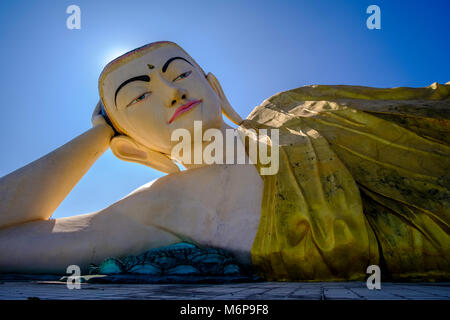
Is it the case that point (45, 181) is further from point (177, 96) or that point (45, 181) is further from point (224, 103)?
point (224, 103)

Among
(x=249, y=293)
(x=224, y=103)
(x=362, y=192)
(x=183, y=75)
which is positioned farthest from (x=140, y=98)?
(x=249, y=293)

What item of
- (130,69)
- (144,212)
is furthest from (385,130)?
(130,69)

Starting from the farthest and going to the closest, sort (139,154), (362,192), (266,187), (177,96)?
(139,154), (177,96), (266,187), (362,192)

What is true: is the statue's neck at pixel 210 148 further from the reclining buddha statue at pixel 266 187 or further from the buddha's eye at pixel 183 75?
the buddha's eye at pixel 183 75

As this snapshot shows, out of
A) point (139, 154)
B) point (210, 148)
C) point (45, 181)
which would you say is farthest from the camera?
point (139, 154)

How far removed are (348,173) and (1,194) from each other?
271 cm

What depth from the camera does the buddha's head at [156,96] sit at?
9.29ft

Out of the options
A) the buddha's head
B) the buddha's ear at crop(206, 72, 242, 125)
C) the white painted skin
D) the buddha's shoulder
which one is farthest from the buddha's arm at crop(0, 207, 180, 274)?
the buddha's ear at crop(206, 72, 242, 125)

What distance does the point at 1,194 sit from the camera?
8.20 feet

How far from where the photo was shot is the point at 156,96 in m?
2.82

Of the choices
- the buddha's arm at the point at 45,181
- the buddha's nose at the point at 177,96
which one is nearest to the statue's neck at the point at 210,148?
the buddha's nose at the point at 177,96

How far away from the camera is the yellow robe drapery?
6.11 ft

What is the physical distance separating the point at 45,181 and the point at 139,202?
81 centimetres

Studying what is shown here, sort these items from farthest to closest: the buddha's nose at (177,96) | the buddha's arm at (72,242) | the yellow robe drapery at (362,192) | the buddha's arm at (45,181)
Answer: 1. the buddha's nose at (177,96)
2. the buddha's arm at (45,181)
3. the buddha's arm at (72,242)
4. the yellow robe drapery at (362,192)
